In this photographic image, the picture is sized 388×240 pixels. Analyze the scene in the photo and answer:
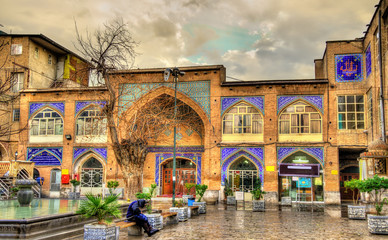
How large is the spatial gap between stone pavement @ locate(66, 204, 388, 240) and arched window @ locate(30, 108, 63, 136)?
679 inches

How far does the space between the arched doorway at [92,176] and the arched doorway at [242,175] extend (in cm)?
991

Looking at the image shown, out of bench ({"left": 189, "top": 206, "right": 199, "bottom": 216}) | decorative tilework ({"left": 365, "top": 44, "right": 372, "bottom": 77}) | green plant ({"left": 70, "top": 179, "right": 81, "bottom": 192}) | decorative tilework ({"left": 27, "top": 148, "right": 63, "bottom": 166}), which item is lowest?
bench ({"left": 189, "top": 206, "right": 199, "bottom": 216})

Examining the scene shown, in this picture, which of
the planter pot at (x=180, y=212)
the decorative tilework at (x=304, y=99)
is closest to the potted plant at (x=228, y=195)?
the decorative tilework at (x=304, y=99)

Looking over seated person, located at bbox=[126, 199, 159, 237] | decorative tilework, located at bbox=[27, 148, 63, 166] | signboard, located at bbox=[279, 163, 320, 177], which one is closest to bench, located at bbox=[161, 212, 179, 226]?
seated person, located at bbox=[126, 199, 159, 237]

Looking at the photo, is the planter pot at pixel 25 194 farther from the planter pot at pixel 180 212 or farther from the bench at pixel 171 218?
the planter pot at pixel 180 212

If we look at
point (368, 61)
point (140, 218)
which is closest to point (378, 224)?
point (140, 218)

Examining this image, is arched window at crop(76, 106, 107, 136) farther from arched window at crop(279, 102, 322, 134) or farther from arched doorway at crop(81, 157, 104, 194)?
arched window at crop(279, 102, 322, 134)

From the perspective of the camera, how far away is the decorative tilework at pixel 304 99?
2709cm

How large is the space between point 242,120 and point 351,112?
7145 mm

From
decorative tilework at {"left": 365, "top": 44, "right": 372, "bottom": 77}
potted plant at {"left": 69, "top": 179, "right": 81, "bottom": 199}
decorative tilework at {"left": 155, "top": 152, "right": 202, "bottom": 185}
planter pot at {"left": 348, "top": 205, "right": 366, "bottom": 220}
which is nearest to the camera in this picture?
planter pot at {"left": 348, "top": 205, "right": 366, "bottom": 220}

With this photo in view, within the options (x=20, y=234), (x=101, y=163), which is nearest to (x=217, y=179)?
(x=101, y=163)

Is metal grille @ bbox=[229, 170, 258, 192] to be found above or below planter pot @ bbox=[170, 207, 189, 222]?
above

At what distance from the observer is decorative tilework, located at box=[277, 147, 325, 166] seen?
87.6 feet

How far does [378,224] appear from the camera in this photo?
514 inches
